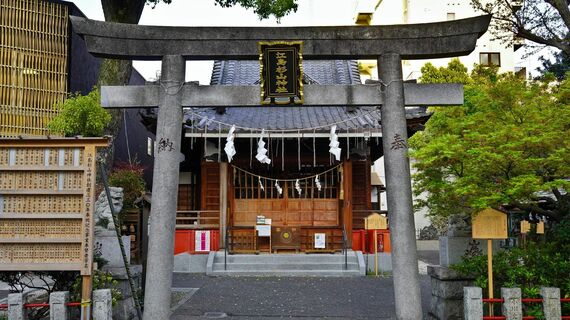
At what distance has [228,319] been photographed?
391 inches

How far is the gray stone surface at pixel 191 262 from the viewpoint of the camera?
1783 centimetres

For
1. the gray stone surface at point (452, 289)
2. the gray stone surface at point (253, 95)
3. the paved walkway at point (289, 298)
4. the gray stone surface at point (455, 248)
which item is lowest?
the paved walkway at point (289, 298)

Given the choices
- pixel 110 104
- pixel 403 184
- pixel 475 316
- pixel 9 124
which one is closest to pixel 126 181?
pixel 9 124

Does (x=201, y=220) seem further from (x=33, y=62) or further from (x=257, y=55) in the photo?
(x=257, y=55)

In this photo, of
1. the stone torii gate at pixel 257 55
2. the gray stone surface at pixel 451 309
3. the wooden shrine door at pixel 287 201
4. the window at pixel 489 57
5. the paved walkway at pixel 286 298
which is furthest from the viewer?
the window at pixel 489 57

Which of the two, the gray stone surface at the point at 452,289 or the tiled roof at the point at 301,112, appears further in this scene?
the tiled roof at the point at 301,112

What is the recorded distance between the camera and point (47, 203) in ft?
25.0

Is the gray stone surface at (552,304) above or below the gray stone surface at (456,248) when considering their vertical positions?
below

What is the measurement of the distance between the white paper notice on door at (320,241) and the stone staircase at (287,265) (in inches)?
14.4

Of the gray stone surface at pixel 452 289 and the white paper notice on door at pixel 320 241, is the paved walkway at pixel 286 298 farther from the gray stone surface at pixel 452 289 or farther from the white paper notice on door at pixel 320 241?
the white paper notice on door at pixel 320 241

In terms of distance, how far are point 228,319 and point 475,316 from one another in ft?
15.8

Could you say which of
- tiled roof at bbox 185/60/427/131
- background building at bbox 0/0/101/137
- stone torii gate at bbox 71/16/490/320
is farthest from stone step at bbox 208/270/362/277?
stone torii gate at bbox 71/16/490/320

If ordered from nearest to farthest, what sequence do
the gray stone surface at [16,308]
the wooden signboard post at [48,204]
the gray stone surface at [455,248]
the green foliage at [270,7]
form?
the gray stone surface at [16,308]
the wooden signboard post at [48,204]
the gray stone surface at [455,248]
the green foliage at [270,7]

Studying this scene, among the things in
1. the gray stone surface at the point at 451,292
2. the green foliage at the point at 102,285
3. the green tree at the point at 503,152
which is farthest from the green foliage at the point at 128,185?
the gray stone surface at the point at 451,292
